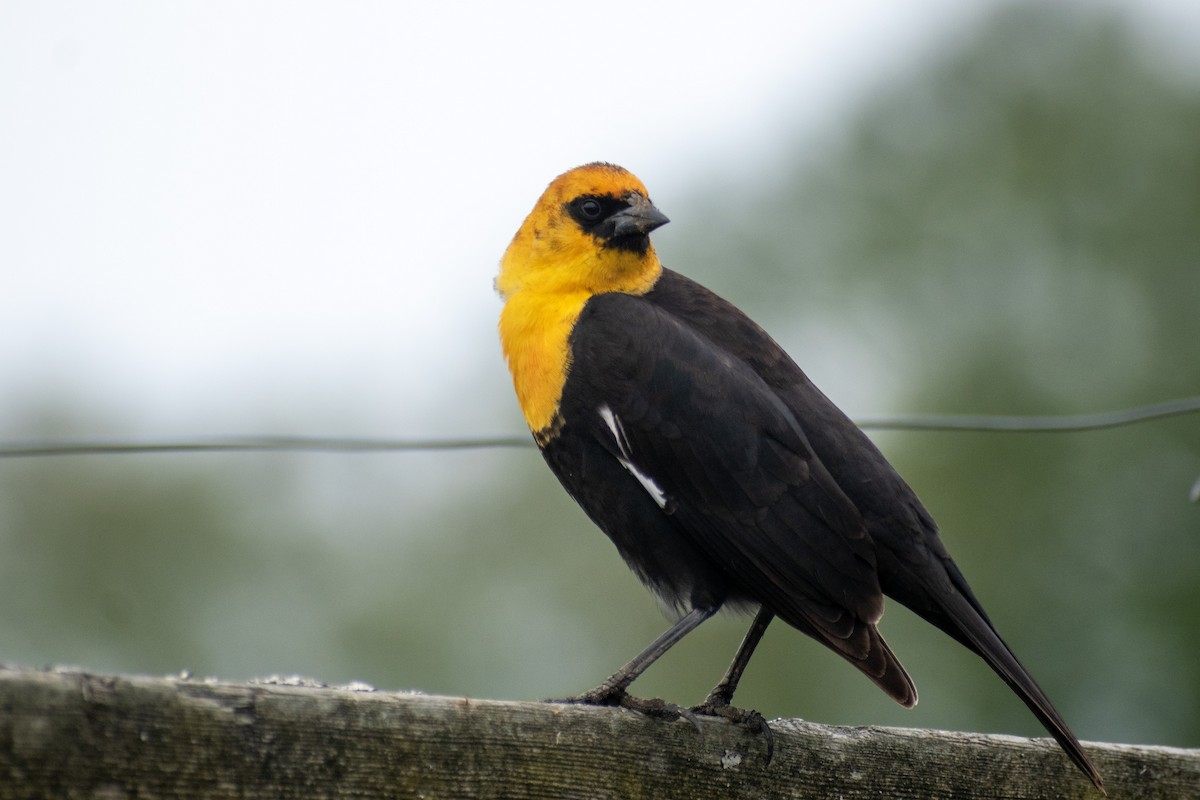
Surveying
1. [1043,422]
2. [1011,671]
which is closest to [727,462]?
[1011,671]

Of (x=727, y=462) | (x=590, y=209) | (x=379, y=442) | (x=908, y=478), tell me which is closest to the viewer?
(x=727, y=462)

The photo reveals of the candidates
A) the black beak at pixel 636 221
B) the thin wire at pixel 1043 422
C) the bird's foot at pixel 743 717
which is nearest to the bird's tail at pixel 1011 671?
the bird's foot at pixel 743 717

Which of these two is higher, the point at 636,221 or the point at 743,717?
the point at 636,221

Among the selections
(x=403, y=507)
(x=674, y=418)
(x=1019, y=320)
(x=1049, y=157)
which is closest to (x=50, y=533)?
(x=403, y=507)

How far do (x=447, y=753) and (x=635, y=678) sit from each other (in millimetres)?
1116

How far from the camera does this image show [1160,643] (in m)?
23.5

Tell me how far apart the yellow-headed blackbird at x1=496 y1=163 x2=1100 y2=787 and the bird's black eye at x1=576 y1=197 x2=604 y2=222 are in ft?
1.67

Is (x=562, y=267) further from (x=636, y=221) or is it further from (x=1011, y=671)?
(x=1011, y=671)

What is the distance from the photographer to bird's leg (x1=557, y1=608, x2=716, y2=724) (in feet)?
10.2

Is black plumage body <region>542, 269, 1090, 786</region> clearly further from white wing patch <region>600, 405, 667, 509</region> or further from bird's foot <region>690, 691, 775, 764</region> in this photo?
bird's foot <region>690, 691, 775, 764</region>

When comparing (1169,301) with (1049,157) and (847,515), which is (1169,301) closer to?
(1049,157)

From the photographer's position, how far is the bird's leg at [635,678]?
3119 mm

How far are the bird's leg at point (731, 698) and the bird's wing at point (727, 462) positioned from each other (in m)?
0.19

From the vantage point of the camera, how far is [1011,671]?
366 cm
